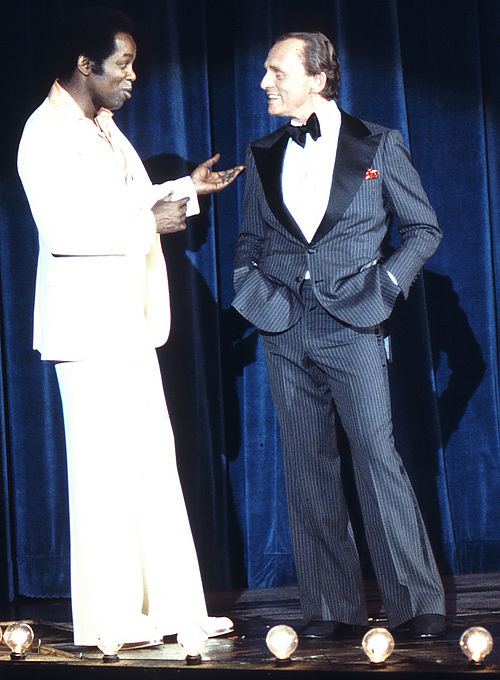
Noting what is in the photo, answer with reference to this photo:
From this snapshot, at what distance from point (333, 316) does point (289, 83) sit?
621mm

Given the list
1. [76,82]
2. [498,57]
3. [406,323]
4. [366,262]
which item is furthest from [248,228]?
[498,57]

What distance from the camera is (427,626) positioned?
2.45m

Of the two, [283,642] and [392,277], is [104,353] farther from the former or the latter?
[283,642]

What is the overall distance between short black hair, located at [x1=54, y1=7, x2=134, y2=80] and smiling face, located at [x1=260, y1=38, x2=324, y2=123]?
399mm

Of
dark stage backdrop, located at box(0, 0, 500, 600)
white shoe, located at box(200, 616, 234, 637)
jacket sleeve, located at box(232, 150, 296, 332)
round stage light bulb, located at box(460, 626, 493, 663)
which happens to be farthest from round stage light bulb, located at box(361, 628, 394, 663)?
dark stage backdrop, located at box(0, 0, 500, 600)

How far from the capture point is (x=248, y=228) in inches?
110

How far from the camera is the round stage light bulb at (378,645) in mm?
2018

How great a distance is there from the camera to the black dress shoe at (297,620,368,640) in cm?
254

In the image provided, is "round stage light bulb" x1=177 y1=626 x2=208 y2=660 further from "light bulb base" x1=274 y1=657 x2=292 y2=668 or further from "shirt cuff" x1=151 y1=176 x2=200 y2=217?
"shirt cuff" x1=151 y1=176 x2=200 y2=217

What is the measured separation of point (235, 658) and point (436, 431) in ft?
5.12

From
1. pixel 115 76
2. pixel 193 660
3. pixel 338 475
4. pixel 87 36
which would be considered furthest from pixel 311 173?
Result: pixel 193 660

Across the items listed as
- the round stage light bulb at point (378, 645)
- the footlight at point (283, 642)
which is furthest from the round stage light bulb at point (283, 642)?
the round stage light bulb at point (378, 645)

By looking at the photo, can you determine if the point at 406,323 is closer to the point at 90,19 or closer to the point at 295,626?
the point at 295,626

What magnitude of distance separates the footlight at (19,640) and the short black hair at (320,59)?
1.52 meters
